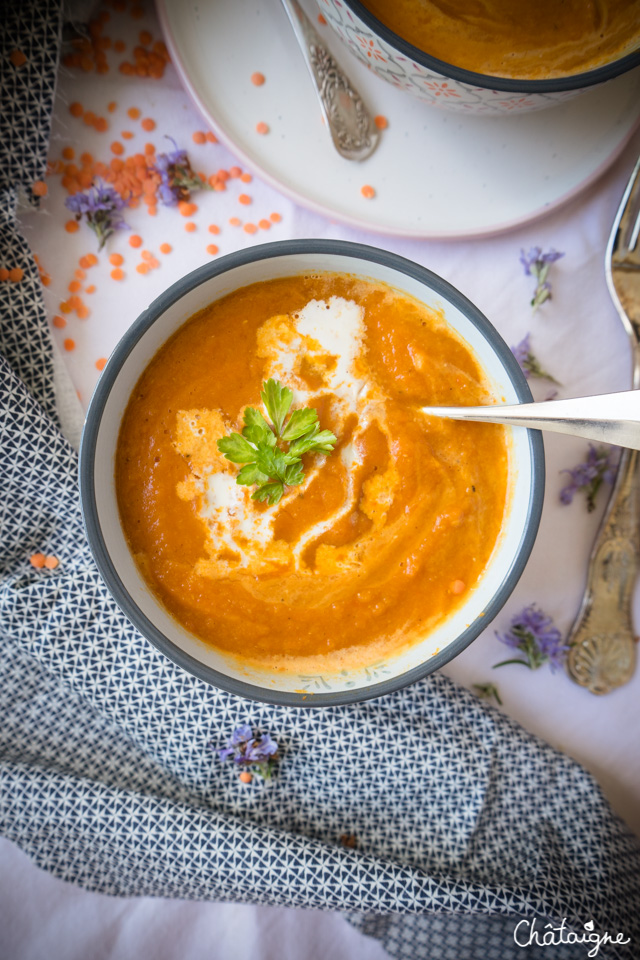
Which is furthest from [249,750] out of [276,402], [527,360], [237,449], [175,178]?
[175,178]

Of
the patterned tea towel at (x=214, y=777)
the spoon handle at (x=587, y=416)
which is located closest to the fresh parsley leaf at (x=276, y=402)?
the spoon handle at (x=587, y=416)

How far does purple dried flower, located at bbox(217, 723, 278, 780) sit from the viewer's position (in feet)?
7.38

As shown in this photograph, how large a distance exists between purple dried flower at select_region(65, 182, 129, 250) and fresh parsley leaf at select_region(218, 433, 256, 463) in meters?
0.99

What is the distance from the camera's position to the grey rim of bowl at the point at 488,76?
5.83 feet

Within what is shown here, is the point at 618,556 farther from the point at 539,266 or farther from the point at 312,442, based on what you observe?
the point at 312,442

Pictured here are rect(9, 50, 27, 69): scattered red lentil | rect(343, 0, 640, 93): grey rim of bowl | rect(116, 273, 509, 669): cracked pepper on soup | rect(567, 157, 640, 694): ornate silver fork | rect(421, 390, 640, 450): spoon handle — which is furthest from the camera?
rect(567, 157, 640, 694): ornate silver fork

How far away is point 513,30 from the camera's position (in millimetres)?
1982

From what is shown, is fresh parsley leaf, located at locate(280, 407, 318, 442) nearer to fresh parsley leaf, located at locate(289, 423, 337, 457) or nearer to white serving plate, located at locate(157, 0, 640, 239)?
fresh parsley leaf, located at locate(289, 423, 337, 457)

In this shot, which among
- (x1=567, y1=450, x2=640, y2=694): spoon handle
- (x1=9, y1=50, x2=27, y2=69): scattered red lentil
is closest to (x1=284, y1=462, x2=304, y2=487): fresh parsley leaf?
(x1=567, y1=450, x2=640, y2=694): spoon handle

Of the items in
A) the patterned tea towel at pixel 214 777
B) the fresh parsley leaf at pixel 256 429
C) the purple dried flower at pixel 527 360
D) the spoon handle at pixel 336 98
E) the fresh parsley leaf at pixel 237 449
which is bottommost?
the patterned tea towel at pixel 214 777

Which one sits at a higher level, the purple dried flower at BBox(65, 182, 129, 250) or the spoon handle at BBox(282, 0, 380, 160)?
the spoon handle at BBox(282, 0, 380, 160)

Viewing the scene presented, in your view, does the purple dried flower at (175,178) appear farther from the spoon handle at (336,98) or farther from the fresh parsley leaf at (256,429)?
the fresh parsley leaf at (256,429)

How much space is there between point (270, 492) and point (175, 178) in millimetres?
1204

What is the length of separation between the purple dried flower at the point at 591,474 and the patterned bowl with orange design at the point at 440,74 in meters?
1.13
